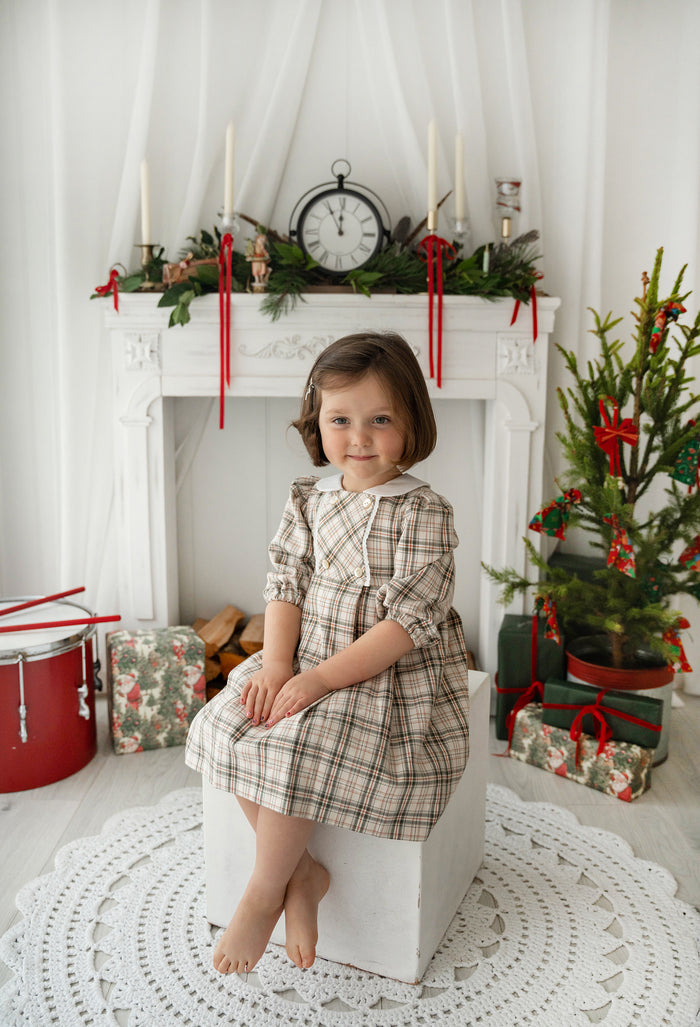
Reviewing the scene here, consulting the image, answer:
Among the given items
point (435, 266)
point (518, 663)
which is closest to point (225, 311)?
point (435, 266)

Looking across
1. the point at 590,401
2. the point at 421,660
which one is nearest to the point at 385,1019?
the point at 421,660

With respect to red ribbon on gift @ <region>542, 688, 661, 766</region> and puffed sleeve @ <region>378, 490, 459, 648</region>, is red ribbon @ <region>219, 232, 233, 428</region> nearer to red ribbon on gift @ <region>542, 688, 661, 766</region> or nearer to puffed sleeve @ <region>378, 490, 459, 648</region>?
puffed sleeve @ <region>378, 490, 459, 648</region>

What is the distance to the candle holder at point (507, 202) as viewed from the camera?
236 centimetres

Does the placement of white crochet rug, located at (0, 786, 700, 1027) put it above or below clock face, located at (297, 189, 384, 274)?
below

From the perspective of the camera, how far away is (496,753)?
7.71ft

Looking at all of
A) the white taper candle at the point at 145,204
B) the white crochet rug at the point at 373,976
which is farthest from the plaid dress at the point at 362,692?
the white taper candle at the point at 145,204

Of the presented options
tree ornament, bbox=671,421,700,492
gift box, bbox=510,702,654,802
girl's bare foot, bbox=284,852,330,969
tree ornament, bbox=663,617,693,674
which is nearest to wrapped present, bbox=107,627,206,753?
gift box, bbox=510,702,654,802

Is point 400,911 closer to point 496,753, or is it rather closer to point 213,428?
point 496,753

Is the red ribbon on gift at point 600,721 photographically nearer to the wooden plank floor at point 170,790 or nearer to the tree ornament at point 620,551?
the wooden plank floor at point 170,790

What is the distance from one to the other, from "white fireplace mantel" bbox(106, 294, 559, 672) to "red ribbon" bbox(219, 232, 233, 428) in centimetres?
3

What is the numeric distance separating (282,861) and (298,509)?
2.22 ft

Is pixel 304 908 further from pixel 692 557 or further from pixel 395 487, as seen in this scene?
pixel 692 557

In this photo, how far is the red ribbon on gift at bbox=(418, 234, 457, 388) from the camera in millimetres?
2318

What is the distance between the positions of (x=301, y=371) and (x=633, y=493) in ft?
3.16
